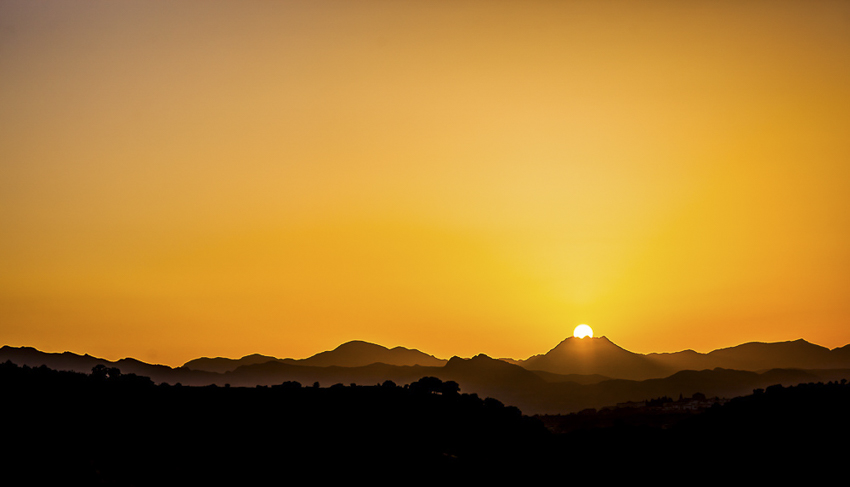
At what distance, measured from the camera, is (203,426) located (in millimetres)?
65875

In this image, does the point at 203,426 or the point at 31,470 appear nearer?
the point at 31,470

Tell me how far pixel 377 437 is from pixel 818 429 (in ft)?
127

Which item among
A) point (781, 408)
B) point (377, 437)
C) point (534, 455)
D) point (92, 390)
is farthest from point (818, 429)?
point (92, 390)

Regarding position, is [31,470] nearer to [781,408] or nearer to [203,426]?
[203,426]

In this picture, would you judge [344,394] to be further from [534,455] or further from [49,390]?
[49,390]

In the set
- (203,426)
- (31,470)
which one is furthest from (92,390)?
(31,470)

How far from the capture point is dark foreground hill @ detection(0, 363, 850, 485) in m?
58.8

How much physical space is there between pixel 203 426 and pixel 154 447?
532 centimetres

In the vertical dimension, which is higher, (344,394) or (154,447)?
(344,394)

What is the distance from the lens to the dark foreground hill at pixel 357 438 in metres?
58.8

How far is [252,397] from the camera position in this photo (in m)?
73.2

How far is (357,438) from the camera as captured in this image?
227 feet

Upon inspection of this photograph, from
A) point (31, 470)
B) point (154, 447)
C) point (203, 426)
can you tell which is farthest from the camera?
point (203, 426)

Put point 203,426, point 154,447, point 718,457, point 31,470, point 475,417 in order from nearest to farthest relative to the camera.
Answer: point 31,470 < point 154,447 < point 203,426 < point 718,457 < point 475,417
